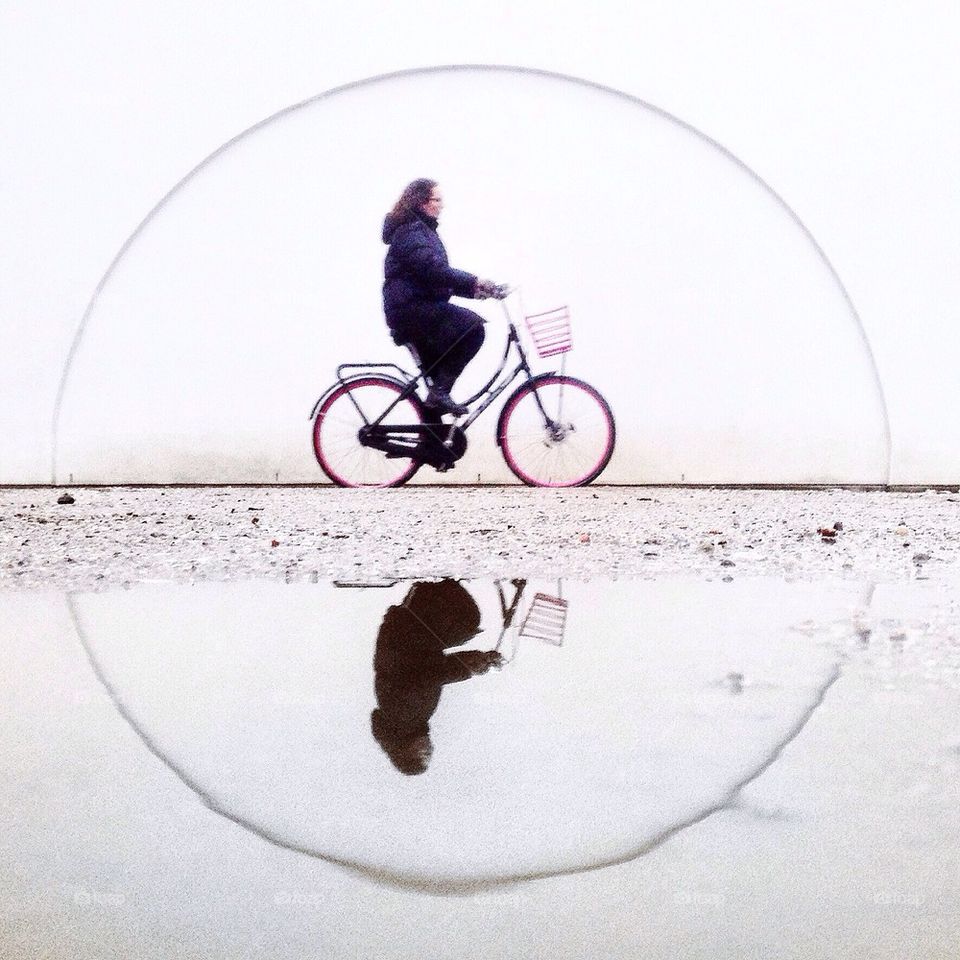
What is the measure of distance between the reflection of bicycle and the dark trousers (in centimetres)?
11

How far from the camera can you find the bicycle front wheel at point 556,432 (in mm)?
8953

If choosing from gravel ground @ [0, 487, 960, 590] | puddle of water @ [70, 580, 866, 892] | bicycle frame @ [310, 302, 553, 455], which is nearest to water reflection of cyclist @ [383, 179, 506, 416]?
bicycle frame @ [310, 302, 553, 455]

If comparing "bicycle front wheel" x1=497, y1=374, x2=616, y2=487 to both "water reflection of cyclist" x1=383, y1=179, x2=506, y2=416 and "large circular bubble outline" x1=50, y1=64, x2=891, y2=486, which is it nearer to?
"water reflection of cyclist" x1=383, y1=179, x2=506, y2=416

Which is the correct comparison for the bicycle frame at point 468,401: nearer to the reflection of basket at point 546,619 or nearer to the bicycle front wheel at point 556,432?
the bicycle front wheel at point 556,432

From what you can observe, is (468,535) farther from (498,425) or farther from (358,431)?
(358,431)

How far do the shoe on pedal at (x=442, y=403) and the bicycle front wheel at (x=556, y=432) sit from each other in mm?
317

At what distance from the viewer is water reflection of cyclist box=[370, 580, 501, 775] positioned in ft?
9.00

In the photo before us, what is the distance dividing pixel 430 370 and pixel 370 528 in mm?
2670

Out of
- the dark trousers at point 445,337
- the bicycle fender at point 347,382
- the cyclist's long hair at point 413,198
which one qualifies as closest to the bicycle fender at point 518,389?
the dark trousers at point 445,337

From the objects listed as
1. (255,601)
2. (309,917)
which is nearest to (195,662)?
(255,601)

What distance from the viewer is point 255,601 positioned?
Result: 14.7ft

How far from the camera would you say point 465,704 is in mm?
3008

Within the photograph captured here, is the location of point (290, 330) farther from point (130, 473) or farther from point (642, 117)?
point (642, 117)

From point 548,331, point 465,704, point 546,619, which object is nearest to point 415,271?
point 548,331
